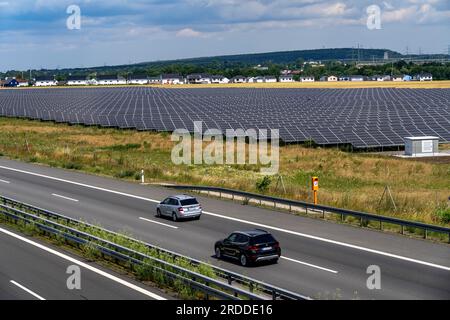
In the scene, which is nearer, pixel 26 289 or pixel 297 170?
pixel 26 289

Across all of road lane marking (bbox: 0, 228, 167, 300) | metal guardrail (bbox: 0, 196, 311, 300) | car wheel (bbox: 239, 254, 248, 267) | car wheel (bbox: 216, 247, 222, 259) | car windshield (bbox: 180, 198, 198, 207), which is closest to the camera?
metal guardrail (bbox: 0, 196, 311, 300)

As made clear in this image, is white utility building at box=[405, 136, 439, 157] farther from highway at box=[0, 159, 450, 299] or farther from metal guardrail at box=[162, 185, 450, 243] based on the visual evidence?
highway at box=[0, 159, 450, 299]

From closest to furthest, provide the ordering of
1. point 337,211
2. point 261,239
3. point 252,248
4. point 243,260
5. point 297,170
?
point 252,248, point 261,239, point 243,260, point 337,211, point 297,170

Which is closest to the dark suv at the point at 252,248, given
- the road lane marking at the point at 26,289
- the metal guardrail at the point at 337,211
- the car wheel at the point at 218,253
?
the car wheel at the point at 218,253

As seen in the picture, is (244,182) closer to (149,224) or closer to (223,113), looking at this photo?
(149,224)

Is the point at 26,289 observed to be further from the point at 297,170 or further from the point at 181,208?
the point at 297,170

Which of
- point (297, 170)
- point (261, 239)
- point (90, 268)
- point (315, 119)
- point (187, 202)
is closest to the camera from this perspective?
point (90, 268)

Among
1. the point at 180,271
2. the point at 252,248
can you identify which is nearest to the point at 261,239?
the point at 252,248

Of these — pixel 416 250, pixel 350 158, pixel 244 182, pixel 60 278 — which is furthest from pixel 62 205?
pixel 350 158

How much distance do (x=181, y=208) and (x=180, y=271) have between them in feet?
38.3

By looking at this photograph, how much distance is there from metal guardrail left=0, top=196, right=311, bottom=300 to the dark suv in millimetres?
2310

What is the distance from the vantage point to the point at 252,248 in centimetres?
2252

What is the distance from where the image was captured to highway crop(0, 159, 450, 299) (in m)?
20.1

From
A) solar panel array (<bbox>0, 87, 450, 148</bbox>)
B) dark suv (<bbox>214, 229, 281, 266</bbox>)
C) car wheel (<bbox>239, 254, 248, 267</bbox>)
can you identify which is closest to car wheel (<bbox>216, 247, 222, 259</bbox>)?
dark suv (<bbox>214, 229, 281, 266</bbox>)
